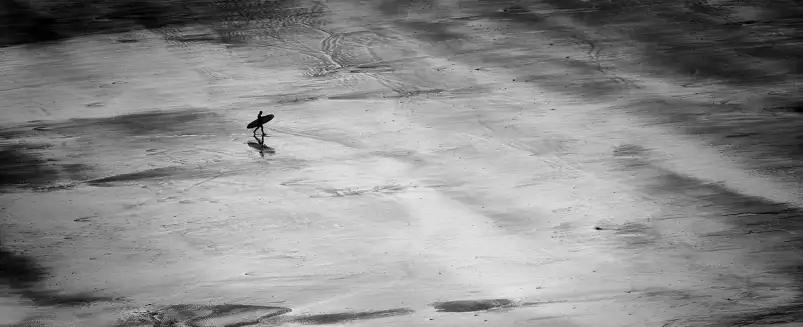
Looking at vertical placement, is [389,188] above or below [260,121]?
below

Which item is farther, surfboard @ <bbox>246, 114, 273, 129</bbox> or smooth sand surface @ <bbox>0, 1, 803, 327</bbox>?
surfboard @ <bbox>246, 114, 273, 129</bbox>

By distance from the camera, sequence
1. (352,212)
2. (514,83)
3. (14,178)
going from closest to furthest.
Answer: (352,212) → (14,178) → (514,83)

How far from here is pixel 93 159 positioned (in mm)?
10469

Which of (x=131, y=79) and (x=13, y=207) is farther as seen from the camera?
(x=131, y=79)

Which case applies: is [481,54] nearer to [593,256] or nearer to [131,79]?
[131,79]

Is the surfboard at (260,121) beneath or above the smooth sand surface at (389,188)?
above

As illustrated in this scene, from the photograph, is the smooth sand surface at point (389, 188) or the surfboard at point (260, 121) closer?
the smooth sand surface at point (389, 188)

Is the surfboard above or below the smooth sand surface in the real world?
above

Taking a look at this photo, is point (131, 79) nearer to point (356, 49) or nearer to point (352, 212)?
point (356, 49)

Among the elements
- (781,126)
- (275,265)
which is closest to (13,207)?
(275,265)

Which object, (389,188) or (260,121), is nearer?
(389,188)

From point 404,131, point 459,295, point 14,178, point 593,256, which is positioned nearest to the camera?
point 459,295

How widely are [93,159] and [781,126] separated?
6.62 meters

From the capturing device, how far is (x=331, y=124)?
441 inches
